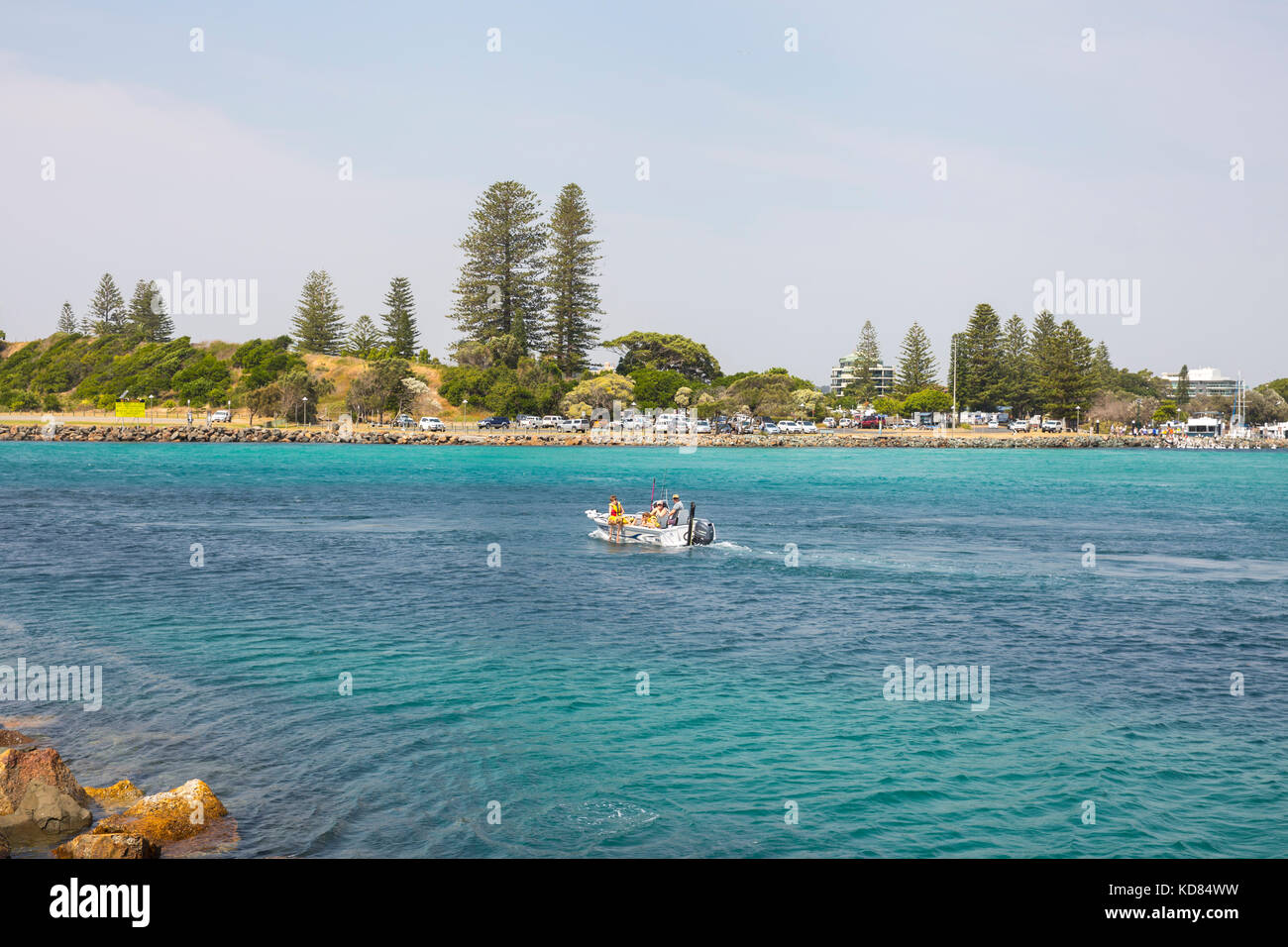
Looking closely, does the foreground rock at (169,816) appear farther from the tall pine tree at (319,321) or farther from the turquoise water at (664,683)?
the tall pine tree at (319,321)

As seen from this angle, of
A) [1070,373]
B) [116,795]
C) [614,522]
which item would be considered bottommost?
[116,795]

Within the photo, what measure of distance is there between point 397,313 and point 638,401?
43.8 meters

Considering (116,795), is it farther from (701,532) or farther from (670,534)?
(701,532)

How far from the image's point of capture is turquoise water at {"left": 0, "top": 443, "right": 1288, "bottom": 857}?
36.7 ft

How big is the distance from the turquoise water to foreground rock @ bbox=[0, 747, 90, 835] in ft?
5.07

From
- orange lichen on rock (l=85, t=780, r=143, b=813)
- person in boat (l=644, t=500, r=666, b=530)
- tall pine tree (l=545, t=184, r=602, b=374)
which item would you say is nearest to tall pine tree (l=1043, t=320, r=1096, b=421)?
tall pine tree (l=545, t=184, r=602, b=374)

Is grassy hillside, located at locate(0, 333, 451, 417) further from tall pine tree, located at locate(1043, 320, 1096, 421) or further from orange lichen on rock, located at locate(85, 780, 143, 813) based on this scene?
orange lichen on rock, located at locate(85, 780, 143, 813)

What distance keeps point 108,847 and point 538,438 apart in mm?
124987

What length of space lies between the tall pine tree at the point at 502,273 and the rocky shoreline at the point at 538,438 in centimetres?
1872

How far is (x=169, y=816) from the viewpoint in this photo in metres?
10.1

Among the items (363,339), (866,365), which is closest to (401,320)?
(363,339)

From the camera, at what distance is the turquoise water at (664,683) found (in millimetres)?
11180
